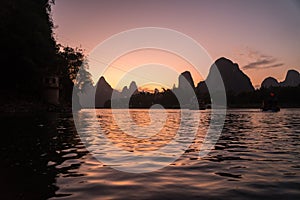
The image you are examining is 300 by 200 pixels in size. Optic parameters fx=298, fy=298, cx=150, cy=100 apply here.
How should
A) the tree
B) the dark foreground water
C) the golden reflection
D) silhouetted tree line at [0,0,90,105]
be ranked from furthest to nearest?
1. the tree
2. silhouetted tree line at [0,0,90,105]
3. the golden reflection
4. the dark foreground water

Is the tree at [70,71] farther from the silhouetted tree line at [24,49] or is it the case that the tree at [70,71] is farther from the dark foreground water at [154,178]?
the dark foreground water at [154,178]

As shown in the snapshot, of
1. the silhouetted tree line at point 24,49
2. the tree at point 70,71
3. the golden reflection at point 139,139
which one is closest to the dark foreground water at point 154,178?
the golden reflection at point 139,139

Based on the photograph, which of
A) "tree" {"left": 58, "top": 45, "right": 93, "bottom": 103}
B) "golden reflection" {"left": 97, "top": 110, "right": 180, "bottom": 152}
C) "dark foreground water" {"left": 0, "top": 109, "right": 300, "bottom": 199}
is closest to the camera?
"dark foreground water" {"left": 0, "top": 109, "right": 300, "bottom": 199}

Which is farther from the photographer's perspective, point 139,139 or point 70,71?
point 70,71

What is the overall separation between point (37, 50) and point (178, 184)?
2074 inches

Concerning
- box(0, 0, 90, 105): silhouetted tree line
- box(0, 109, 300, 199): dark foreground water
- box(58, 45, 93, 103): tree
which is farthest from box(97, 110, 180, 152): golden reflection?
box(58, 45, 93, 103): tree

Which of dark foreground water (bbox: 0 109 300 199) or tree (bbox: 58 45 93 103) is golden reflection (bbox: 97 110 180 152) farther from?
tree (bbox: 58 45 93 103)

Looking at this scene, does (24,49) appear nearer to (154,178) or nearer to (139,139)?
(139,139)

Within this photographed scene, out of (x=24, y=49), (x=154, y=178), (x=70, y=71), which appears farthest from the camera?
(x=70, y=71)

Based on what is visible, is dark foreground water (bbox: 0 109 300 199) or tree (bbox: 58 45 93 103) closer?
dark foreground water (bbox: 0 109 300 199)

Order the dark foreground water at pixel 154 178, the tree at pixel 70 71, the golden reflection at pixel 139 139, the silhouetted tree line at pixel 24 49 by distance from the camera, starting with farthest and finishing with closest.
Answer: the tree at pixel 70 71
the silhouetted tree line at pixel 24 49
the golden reflection at pixel 139 139
the dark foreground water at pixel 154 178

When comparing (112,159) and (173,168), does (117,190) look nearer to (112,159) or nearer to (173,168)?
(173,168)

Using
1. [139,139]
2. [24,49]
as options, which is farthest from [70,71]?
[139,139]

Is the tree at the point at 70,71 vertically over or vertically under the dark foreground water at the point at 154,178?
over
